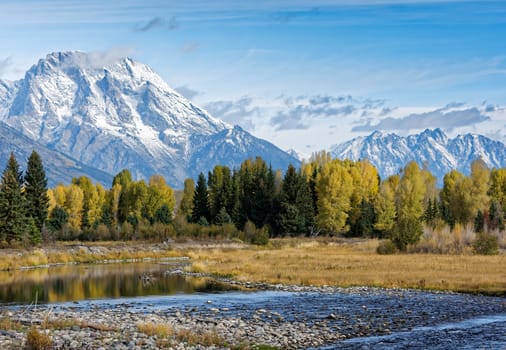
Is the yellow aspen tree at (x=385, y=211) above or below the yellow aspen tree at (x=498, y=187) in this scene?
below

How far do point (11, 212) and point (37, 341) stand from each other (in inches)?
2369

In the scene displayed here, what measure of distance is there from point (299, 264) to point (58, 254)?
30436 millimetres

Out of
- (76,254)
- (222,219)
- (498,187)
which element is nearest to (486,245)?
(76,254)

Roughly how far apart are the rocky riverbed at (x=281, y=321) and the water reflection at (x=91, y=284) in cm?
346

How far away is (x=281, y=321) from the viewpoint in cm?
2838

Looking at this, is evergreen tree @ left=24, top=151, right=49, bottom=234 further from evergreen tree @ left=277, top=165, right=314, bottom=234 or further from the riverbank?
evergreen tree @ left=277, top=165, right=314, bottom=234

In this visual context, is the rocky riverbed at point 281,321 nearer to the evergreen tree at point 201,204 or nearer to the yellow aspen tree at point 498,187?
the evergreen tree at point 201,204

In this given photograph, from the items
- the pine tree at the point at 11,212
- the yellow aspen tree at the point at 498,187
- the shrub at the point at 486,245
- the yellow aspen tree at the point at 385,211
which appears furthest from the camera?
the yellow aspen tree at the point at 498,187

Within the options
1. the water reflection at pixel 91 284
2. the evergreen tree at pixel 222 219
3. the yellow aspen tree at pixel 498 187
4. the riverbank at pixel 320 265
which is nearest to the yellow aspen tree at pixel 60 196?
the evergreen tree at pixel 222 219

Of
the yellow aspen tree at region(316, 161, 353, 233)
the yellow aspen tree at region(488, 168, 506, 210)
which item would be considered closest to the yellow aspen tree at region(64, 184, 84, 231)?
the yellow aspen tree at region(316, 161, 353, 233)

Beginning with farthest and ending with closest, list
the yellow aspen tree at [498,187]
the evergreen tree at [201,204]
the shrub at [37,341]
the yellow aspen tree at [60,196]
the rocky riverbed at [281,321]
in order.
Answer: the yellow aspen tree at [60,196] → the yellow aspen tree at [498,187] → the evergreen tree at [201,204] → the rocky riverbed at [281,321] → the shrub at [37,341]

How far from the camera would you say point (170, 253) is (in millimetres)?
81875

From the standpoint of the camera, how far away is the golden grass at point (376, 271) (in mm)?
42094

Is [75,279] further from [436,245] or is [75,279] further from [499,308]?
[436,245]
